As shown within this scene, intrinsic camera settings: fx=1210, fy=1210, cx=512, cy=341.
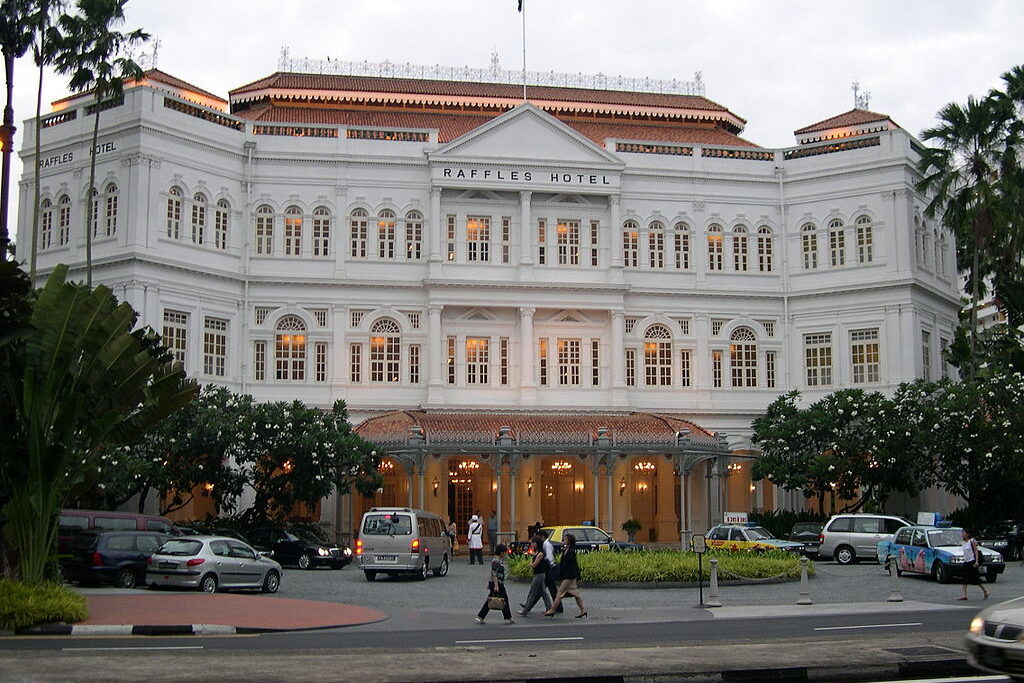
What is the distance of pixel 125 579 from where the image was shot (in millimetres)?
28688

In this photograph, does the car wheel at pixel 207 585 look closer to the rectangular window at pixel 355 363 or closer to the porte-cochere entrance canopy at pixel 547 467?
the porte-cochere entrance canopy at pixel 547 467

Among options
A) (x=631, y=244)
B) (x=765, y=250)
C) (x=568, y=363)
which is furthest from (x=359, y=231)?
(x=765, y=250)

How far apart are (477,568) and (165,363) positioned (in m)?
16.0

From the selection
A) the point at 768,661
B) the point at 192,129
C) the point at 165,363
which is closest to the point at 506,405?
the point at 192,129

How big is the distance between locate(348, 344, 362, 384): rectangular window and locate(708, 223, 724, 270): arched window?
619 inches

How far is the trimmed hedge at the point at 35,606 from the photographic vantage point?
65.2ft

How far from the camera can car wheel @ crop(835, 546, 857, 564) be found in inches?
1512

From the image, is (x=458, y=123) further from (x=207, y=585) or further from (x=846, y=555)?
(x=207, y=585)

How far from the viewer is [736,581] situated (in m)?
30.2

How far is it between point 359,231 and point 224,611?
29242 millimetres

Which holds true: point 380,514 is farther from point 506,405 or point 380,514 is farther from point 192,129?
point 192,129

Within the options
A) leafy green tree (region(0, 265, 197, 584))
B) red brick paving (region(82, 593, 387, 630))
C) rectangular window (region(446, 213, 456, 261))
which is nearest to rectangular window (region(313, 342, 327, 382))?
rectangular window (region(446, 213, 456, 261))

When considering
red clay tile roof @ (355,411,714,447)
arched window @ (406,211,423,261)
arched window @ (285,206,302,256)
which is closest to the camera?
red clay tile roof @ (355,411,714,447)

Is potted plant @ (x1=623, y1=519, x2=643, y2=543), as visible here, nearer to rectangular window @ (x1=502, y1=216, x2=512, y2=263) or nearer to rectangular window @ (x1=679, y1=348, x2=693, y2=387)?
rectangular window @ (x1=679, y1=348, x2=693, y2=387)
